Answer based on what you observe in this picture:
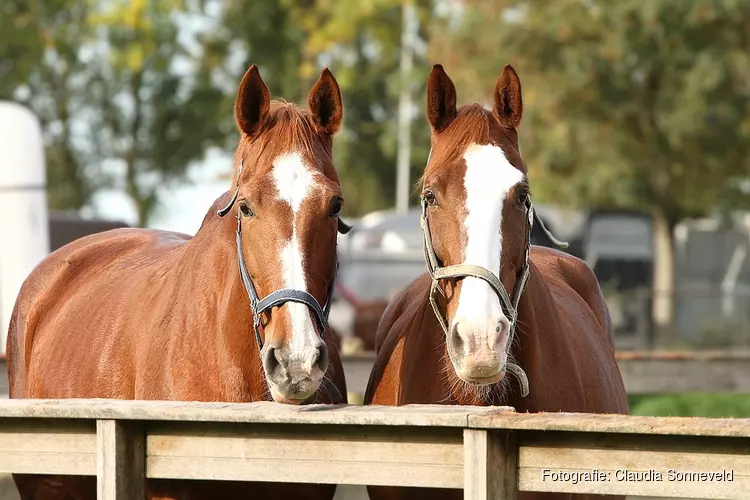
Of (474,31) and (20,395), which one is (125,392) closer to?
(20,395)

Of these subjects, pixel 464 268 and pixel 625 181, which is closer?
pixel 464 268

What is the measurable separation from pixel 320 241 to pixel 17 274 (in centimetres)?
839

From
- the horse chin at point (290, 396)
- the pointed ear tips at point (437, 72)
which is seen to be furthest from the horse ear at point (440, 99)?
the horse chin at point (290, 396)

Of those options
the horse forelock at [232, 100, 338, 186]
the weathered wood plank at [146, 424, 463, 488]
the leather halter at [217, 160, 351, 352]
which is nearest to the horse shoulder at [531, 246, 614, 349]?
the horse forelock at [232, 100, 338, 186]

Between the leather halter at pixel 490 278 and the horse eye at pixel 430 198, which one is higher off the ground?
the horse eye at pixel 430 198

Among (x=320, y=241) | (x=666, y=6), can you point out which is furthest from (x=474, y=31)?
(x=320, y=241)

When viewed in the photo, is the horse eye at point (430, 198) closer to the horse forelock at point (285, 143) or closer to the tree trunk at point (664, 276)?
the horse forelock at point (285, 143)

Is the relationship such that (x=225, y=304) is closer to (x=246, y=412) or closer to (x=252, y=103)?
(x=252, y=103)

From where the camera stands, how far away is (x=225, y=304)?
184 inches

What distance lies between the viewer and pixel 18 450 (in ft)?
13.3

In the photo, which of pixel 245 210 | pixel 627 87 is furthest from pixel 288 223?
pixel 627 87

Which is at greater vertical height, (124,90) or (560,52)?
(124,90)

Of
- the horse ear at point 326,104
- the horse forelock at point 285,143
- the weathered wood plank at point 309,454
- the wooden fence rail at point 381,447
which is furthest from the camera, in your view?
the horse ear at point 326,104

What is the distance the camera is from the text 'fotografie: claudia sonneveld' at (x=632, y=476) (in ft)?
11.2
